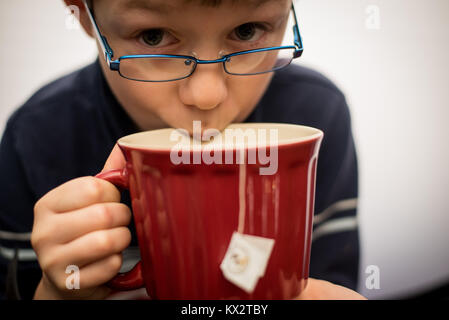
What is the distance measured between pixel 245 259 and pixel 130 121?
1.14 ft

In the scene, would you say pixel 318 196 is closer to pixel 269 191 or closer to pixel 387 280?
pixel 387 280

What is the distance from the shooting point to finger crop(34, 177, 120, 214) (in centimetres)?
34

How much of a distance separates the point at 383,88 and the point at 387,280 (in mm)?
269

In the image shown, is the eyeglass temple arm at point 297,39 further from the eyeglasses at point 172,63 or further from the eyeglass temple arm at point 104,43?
the eyeglass temple arm at point 104,43

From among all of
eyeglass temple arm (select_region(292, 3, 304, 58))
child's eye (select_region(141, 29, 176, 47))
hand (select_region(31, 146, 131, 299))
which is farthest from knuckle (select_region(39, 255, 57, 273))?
eyeglass temple arm (select_region(292, 3, 304, 58))

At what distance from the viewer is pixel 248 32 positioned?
1.33 feet

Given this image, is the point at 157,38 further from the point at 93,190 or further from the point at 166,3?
the point at 93,190

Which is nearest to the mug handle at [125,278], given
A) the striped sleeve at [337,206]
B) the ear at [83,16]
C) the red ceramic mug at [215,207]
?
the red ceramic mug at [215,207]

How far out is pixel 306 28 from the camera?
0.45 metres

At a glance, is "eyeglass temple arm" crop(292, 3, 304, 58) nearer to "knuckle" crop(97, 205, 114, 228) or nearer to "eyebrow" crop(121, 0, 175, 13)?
"eyebrow" crop(121, 0, 175, 13)

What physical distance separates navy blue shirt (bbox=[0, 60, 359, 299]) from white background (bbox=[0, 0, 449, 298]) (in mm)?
90

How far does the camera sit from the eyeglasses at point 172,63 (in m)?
0.39

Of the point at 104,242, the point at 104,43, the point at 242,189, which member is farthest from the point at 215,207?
the point at 104,43

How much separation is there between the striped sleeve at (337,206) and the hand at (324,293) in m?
0.17
